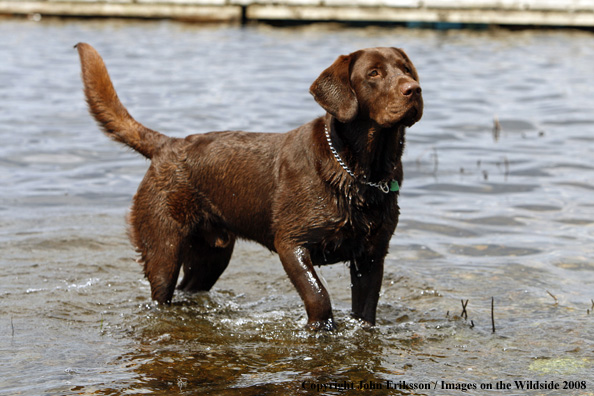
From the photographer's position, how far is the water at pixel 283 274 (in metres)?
4.76

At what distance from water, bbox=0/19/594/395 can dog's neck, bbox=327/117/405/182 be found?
3.37ft

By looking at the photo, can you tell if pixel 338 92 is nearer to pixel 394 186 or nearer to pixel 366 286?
pixel 394 186

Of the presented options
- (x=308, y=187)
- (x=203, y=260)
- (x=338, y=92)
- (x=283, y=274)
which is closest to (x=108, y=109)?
(x=203, y=260)

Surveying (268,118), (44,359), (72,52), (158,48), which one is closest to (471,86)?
(268,118)

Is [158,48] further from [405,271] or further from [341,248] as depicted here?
[341,248]

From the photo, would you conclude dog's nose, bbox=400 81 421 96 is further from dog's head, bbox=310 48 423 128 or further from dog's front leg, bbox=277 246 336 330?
dog's front leg, bbox=277 246 336 330

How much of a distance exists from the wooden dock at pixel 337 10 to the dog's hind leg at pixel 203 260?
1782 cm

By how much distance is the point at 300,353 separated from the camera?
16.5 ft

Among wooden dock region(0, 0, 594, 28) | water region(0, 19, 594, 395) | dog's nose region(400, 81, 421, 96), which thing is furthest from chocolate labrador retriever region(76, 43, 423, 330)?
wooden dock region(0, 0, 594, 28)

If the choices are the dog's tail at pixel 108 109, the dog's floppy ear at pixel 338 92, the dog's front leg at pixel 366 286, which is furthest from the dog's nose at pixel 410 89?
the dog's tail at pixel 108 109

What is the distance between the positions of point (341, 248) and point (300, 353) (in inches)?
26.7

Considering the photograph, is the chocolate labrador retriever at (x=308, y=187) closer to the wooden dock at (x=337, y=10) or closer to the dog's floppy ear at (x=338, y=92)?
the dog's floppy ear at (x=338, y=92)

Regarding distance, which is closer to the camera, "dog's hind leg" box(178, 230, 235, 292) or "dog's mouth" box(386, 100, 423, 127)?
"dog's mouth" box(386, 100, 423, 127)

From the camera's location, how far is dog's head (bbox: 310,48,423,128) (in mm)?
4828
